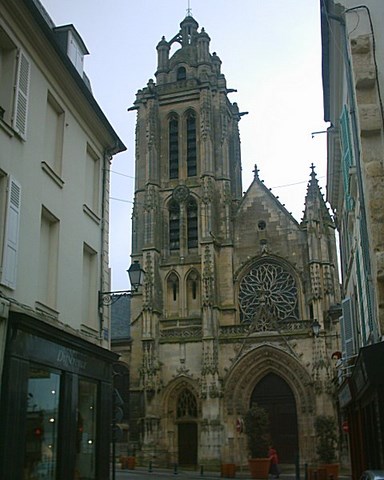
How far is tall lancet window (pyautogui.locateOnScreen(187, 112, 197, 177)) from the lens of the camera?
3712cm

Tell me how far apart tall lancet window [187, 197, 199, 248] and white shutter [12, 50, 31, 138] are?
2498cm

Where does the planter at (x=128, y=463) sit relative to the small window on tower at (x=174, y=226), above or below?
below

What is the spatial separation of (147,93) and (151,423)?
63.9 feet

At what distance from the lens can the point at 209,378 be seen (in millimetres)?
30938

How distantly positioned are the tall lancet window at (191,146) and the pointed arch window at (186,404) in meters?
12.5

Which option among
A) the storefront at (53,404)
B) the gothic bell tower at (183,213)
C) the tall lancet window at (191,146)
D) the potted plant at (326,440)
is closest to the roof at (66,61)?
the storefront at (53,404)

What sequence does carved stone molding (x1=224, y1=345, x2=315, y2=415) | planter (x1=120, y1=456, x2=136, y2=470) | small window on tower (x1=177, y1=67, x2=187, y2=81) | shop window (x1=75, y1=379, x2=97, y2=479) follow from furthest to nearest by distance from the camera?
small window on tower (x1=177, y1=67, x2=187, y2=81), carved stone molding (x1=224, y1=345, x2=315, y2=415), planter (x1=120, y1=456, x2=136, y2=470), shop window (x1=75, y1=379, x2=97, y2=479)

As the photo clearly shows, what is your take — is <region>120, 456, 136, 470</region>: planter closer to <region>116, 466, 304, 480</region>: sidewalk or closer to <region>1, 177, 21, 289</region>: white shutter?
<region>116, 466, 304, 480</region>: sidewalk

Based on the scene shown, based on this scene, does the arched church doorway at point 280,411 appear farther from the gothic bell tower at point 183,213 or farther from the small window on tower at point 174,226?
the small window on tower at point 174,226

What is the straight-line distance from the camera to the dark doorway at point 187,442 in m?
31.3

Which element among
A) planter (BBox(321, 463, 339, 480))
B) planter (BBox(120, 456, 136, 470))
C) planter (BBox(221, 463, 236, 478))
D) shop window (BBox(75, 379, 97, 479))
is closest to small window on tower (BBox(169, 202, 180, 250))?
planter (BBox(120, 456, 136, 470))

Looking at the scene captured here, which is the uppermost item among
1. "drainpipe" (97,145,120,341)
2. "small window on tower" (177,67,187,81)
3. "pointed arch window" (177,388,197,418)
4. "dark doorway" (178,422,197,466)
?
"small window on tower" (177,67,187,81)

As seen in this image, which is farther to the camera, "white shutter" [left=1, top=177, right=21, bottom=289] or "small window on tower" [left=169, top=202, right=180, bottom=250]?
"small window on tower" [left=169, top=202, right=180, bottom=250]

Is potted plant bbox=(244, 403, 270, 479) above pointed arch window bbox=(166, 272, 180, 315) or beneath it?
beneath
